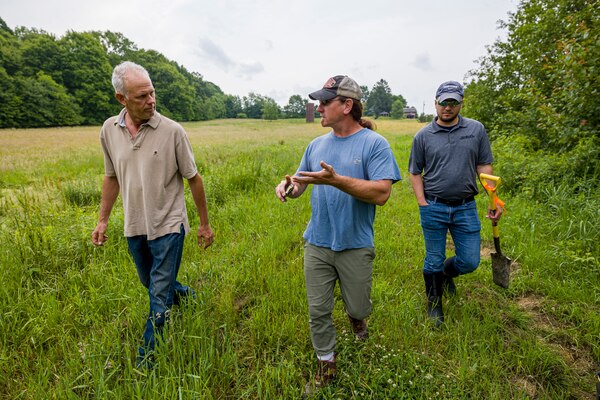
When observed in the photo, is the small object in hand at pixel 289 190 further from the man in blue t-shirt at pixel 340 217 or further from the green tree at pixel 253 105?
the green tree at pixel 253 105

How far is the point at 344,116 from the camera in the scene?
7.26ft

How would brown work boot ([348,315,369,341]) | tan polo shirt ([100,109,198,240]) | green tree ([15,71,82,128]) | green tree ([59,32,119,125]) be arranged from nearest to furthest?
1. tan polo shirt ([100,109,198,240])
2. brown work boot ([348,315,369,341])
3. green tree ([15,71,82,128])
4. green tree ([59,32,119,125])

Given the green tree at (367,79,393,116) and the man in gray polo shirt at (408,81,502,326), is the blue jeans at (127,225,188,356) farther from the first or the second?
the green tree at (367,79,393,116)

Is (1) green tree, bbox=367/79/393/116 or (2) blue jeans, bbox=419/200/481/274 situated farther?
(1) green tree, bbox=367/79/393/116

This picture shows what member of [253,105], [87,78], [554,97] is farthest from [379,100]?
[554,97]

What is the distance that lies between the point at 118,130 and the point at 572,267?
191 inches

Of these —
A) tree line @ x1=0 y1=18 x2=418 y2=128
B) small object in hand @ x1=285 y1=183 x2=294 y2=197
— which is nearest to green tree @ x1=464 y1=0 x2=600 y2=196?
small object in hand @ x1=285 y1=183 x2=294 y2=197

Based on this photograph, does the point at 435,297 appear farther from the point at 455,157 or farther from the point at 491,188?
the point at 455,157

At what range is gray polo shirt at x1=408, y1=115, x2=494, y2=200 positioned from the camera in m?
2.85

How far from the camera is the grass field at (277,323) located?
2125mm

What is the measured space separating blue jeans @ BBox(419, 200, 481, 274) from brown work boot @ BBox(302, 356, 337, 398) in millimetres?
1429

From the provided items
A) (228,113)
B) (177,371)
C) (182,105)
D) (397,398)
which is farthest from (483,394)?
(228,113)

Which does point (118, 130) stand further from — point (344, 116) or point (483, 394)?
point (483, 394)

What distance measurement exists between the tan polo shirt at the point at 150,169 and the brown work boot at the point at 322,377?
59.2 inches
